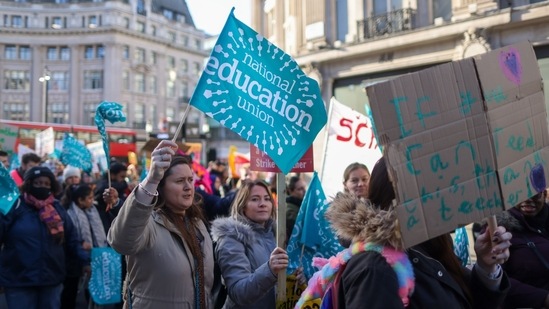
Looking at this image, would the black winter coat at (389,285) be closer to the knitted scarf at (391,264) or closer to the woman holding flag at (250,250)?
the knitted scarf at (391,264)

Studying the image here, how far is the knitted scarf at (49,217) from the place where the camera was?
5.09m

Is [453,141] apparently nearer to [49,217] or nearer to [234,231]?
[234,231]

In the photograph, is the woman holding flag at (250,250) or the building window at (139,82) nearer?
the woman holding flag at (250,250)

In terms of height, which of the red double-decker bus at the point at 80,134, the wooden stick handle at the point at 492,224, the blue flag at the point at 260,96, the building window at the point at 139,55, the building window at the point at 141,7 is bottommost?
the wooden stick handle at the point at 492,224

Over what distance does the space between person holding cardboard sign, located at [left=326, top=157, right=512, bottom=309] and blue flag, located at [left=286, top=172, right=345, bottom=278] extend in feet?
5.46

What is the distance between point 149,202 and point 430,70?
156cm

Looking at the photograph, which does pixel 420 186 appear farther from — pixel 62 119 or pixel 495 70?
pixel 62 119

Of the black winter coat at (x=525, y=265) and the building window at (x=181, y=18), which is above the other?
the building window at (x=181, y=18)

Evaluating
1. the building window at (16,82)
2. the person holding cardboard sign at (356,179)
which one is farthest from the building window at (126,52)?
the person holding cardboard sign at (356,179)

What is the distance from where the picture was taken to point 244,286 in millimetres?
3178

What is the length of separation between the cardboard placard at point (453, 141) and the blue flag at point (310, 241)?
6.12ft

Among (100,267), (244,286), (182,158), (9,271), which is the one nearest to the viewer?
(244,286)

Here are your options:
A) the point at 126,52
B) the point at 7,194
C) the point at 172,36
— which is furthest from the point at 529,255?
the point at 172,36

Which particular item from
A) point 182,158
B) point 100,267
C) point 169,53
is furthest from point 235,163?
point 169,53
